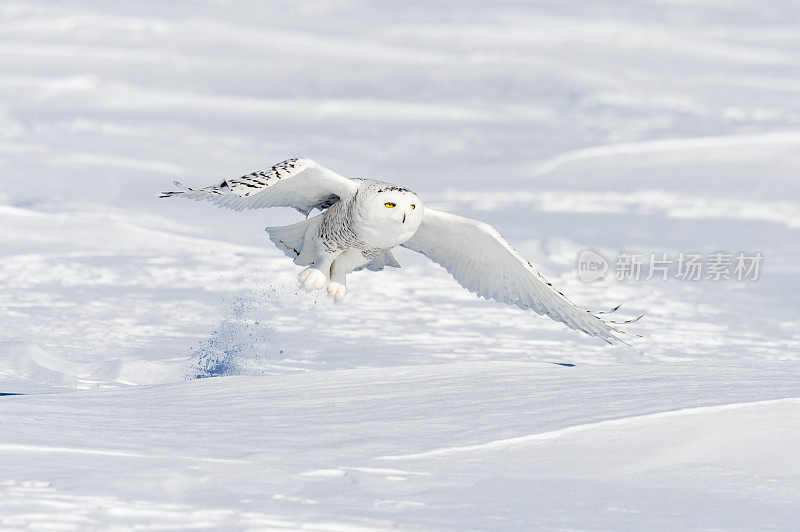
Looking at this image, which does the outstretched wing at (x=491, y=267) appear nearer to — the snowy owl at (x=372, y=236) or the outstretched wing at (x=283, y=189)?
the snowy owl at (x=372, y=236)

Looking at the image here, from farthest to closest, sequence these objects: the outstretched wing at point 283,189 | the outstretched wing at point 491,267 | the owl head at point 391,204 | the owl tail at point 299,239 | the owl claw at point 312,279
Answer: the owl tail at point 299,239 < the outstretched wing at point 491,267 < the owl claw at point 312,279 < the owl head at point 391,204 < the outstretched wing at point 283,189

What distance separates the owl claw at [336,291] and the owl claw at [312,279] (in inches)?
2.7

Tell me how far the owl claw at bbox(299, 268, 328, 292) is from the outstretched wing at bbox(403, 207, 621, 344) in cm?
89

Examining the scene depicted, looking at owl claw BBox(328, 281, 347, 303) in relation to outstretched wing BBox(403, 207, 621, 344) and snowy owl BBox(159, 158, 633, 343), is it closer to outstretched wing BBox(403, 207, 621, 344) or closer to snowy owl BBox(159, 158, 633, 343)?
snowy owl BBox(159, 158, 633, 343)

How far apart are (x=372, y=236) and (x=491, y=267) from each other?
121 centimetres

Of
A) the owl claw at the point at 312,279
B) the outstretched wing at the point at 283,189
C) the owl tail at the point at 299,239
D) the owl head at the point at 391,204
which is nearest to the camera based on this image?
the outstretched wing at the point at 283,189

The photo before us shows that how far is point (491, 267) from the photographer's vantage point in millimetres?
8094

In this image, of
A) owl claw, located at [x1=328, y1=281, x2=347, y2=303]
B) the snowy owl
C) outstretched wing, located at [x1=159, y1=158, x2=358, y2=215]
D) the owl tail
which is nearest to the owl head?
the snowy owl

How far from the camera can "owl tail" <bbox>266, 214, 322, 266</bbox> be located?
26.4ft

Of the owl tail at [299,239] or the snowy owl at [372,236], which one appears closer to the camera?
the snowy owl at [372,236]

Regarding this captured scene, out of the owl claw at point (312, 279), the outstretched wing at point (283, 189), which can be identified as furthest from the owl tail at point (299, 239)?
the owl claw at point (312, 279)

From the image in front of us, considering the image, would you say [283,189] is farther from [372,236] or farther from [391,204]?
[391,204]

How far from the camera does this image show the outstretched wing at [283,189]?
6875 mm

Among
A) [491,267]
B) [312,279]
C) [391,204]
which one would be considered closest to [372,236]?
[391,204]
